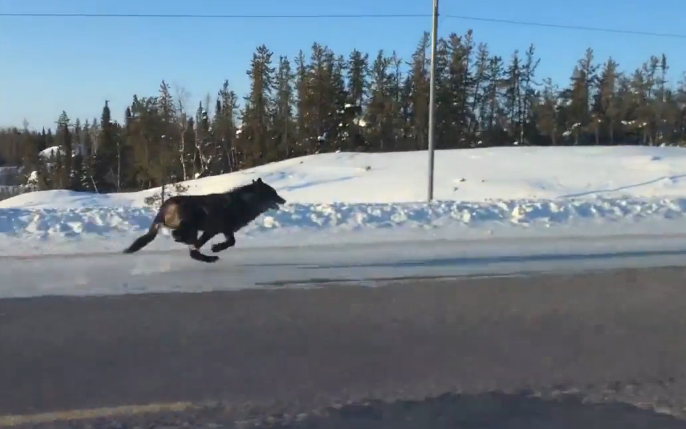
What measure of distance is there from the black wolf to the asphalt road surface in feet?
5.67

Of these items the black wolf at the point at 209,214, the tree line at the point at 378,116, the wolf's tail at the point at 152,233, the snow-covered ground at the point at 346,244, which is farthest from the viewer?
the tree line at the point at 378,116

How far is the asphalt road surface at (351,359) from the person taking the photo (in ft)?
16.4

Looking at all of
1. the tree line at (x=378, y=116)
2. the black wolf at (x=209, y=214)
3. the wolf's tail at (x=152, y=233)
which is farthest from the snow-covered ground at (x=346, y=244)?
the tree line at (x=378, y=116)

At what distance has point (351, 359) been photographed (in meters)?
6.27

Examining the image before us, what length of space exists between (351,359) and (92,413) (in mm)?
2163

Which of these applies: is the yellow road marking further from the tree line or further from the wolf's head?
the tree line

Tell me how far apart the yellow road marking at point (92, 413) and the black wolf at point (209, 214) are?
5155mm

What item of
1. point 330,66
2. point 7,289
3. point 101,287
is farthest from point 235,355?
point 330,66

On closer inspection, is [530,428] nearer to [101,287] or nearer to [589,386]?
[589,386]

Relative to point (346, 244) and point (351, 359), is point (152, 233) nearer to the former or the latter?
point (346, 244)

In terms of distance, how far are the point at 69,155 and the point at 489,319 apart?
246 feet

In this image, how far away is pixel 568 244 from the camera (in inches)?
515

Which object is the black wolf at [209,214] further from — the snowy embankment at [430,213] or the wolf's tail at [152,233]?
the snowy embankment at [430,213]

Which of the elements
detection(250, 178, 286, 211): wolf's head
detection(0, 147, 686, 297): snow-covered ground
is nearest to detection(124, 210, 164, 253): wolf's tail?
detection(0, 147, 686, 297): snow-covered ground
